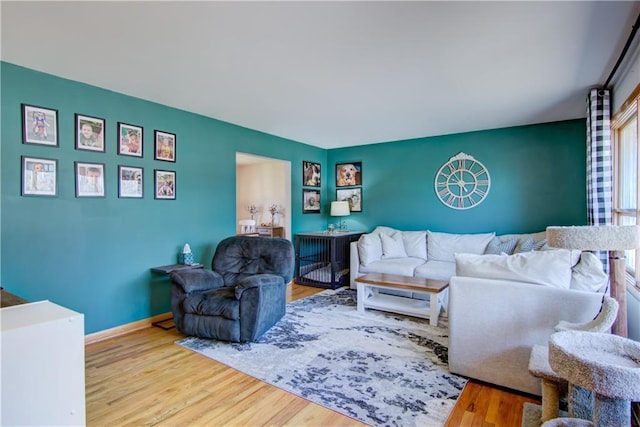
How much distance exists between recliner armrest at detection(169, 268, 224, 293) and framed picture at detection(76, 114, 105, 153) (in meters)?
1.41

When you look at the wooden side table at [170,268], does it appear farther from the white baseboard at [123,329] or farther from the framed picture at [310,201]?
the framed picture at [310,201]

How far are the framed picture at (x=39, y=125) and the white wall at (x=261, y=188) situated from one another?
12.8ft

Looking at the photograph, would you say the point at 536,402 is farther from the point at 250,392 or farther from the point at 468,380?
the point at 250,392

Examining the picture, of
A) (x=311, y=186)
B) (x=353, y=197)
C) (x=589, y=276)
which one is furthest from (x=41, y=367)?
(x=353, y=197)

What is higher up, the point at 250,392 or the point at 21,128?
the point at 21,128

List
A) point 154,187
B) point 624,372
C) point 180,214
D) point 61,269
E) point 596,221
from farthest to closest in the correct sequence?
point 180,214
point 154,187
point 596,221
point 61,269
point 624,372

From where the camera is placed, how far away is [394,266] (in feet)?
14.5

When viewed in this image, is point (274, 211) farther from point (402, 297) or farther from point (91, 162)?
point (91, 162)

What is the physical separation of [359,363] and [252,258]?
1642mm

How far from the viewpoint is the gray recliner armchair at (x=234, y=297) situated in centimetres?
293

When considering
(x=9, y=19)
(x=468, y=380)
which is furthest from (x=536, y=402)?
(x=9, y=19)

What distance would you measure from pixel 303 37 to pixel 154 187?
2360mm

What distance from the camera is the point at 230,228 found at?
4.46 m

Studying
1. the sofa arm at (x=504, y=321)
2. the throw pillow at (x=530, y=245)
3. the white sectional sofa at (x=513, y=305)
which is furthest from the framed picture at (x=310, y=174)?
the sofa arm at (x=504, y=321)
